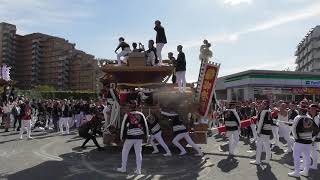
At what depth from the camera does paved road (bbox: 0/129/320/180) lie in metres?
10.9

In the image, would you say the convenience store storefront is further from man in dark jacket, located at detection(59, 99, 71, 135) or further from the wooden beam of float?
the wooden beam of float

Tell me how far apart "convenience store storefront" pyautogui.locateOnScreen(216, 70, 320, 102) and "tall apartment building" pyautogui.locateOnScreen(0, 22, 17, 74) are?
82533mm

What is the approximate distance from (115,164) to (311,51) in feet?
350

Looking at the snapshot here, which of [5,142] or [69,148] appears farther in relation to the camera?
[5,142]

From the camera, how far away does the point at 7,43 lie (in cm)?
11369

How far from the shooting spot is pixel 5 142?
18.1 metres

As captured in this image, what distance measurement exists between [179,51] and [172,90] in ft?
5.28

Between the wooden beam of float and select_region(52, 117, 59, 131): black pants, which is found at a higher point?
the wooden beam of float

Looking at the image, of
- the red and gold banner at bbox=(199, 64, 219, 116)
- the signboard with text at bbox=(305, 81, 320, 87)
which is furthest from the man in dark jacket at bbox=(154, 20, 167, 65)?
the signboard with text at bbox=(305, 81, 320, 87)

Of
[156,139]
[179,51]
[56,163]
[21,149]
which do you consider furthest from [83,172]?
[179,51]

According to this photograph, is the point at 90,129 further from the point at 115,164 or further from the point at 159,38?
the point at 159,38

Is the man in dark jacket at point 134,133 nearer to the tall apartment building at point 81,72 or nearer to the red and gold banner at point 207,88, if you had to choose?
the red and gold banner at point 207,88

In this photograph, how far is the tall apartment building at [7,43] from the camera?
112 meters

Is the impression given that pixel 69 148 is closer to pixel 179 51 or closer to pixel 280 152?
pixel 179 51
